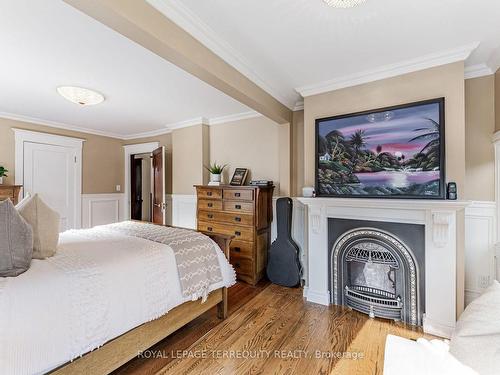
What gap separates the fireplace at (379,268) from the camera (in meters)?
2.21

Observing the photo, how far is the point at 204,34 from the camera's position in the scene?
1787 millimetres

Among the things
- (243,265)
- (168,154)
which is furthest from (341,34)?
→ (168,154)

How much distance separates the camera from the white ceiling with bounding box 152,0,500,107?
159cm

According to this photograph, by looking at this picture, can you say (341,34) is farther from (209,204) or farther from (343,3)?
(209,204)

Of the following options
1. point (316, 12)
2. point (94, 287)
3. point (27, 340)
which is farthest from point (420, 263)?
point (27, 340)

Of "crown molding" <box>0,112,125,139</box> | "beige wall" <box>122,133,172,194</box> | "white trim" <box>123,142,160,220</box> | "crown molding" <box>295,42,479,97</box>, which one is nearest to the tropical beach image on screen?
"crown molding" <box>295,42,479,97</box>

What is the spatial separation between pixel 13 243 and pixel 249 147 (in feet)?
9.56

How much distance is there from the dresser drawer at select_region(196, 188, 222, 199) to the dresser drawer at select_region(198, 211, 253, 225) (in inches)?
8.9

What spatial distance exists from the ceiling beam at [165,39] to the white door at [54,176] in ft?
12.6

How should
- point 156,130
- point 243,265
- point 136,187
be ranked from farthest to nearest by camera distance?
point 136,187 < point 156,130 < point 243,265

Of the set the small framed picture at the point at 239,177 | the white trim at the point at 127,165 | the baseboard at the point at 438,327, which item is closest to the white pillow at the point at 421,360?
the baseboard at the point at 438,327

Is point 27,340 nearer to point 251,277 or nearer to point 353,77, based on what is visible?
point 251,277

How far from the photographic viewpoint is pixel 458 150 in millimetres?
2072

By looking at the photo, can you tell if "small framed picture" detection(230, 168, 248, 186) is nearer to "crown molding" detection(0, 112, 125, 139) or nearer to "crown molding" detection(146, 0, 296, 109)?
"crown molding" detection(146, 0, 296, 109)
